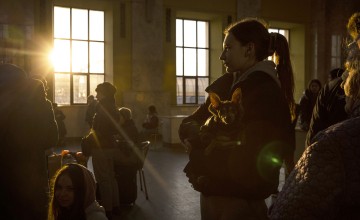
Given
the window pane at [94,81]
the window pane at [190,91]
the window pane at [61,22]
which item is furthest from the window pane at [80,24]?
the window pane at [190,91]

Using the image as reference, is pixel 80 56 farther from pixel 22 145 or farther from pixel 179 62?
pixel 22 145

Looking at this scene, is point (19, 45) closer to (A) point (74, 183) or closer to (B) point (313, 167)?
(A) point (74, 183)

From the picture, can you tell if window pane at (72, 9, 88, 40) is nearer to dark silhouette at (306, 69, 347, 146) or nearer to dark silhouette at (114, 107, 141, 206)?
dark silhouette at (114, 107, 141, 206)

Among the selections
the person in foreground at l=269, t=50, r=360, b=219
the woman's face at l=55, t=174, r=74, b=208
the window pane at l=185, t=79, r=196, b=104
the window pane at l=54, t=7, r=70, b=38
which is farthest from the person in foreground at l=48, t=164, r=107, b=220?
the window pane at l=185, t=79, r=196, b=104

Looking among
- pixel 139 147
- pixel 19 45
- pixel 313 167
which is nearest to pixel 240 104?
pixel 313 167

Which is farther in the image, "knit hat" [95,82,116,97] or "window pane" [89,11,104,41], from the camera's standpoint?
"window pane" [89,11,104,41]

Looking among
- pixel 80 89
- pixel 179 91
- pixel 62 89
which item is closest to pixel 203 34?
pixel 179 91

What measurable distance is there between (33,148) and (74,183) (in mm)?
346

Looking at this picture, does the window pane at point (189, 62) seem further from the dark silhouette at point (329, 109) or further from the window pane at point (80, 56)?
the dark silhouette at point (329, 109)

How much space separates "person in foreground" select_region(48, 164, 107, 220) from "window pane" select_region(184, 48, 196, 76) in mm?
16446

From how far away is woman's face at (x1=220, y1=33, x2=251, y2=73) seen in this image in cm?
204

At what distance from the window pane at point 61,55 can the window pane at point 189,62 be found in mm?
5050

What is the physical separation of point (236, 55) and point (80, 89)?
15.5 m

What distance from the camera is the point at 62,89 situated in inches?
652
